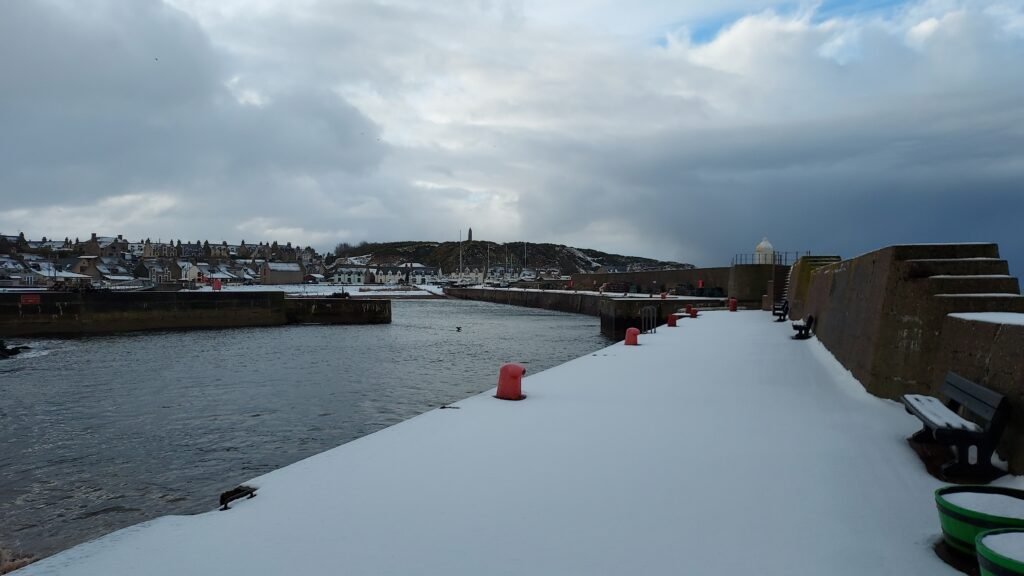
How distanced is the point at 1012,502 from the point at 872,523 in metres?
0.90

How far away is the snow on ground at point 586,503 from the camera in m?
3.69

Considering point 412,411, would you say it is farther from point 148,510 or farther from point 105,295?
point 105,295

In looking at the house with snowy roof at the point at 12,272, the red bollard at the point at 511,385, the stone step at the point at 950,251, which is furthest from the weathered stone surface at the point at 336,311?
the house with snowy roof at the point at 12,272

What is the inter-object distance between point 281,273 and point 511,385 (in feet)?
383

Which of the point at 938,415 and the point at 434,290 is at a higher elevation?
the point at 938,415

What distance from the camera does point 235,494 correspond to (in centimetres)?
497

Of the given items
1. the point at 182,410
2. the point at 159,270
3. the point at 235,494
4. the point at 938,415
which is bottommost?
the point at 182,410

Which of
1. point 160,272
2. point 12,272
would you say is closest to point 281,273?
point 160,272

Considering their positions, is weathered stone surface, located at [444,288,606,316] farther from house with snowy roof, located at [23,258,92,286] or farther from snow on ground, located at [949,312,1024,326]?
house with snowy roof, located at [23,258,92,286]

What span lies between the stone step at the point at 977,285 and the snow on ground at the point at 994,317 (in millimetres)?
736

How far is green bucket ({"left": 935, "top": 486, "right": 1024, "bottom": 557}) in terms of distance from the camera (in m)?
3.32

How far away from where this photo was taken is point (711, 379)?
10500mm

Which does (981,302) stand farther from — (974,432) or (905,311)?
(974,432)

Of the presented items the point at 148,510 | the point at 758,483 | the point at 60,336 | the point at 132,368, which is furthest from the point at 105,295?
the point at 758,483
